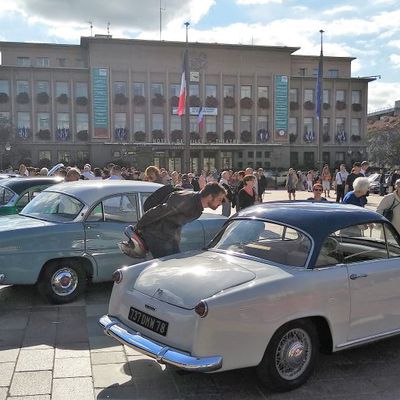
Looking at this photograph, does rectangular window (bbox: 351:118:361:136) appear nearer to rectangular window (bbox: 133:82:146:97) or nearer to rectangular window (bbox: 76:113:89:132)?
rectangular window (bbox: 133:82:146:97)

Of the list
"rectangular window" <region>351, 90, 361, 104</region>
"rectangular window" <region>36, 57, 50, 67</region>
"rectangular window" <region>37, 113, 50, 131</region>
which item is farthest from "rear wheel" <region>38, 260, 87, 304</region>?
"rectangular window" <region>351, 90, 361, 104</region>

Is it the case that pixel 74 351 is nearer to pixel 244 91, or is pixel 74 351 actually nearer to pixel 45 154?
pixel 45 154

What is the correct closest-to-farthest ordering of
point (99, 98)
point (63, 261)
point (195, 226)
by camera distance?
point (63, 261)
point (195, 226)
point (99, 98)

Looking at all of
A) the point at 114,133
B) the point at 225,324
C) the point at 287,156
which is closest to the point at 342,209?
the point at 225,324

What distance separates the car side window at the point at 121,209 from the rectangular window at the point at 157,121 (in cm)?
5201

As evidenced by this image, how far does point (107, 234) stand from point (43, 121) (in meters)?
53.3

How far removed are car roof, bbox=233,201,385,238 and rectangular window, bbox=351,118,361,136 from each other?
63444mm

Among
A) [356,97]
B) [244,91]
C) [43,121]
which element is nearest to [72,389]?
[43,121]

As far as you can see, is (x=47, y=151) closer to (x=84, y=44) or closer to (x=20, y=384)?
(x=84, y=44)

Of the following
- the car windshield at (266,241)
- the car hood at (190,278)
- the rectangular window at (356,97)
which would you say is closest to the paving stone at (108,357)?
the car hood at (190,278)

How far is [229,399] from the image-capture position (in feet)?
13.2

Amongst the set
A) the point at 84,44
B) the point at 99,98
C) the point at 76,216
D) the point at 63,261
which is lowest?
the point at 63,261

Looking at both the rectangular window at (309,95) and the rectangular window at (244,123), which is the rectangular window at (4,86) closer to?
the rectangular window at (244,123)

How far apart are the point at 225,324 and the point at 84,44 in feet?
196
